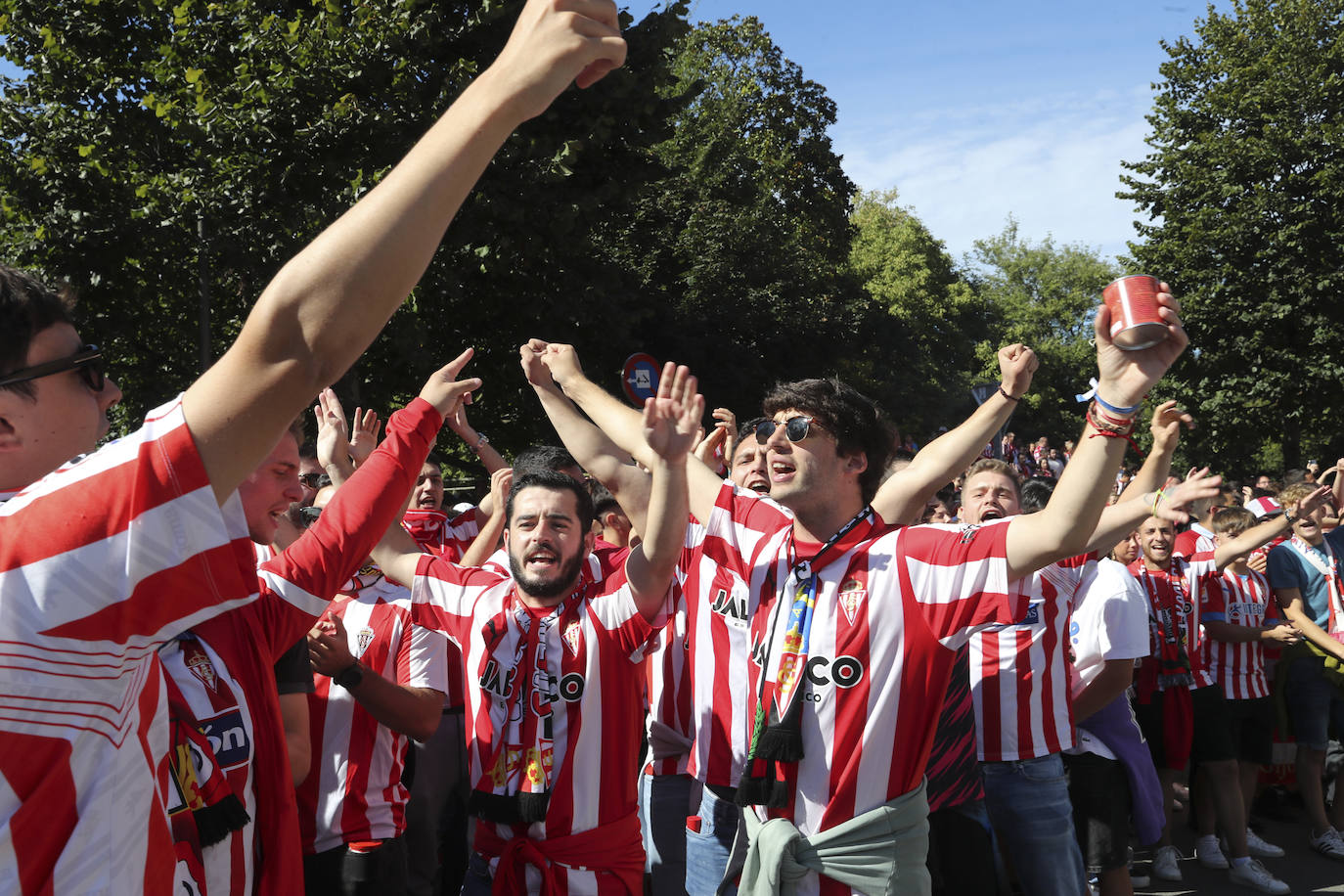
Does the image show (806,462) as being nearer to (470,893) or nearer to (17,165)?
(470,893)

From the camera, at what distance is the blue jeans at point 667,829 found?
16.0 ft

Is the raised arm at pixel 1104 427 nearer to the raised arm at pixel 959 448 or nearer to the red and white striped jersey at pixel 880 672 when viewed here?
the red and white striped jersey at pixel 880 672

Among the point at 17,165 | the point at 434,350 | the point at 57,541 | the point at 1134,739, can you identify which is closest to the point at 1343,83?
the point at 434,350

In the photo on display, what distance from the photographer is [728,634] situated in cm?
370

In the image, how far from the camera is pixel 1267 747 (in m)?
7.63

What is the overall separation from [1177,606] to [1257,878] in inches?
65.9

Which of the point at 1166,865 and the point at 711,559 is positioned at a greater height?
the point at 711,559

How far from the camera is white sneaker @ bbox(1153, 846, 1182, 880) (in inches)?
266

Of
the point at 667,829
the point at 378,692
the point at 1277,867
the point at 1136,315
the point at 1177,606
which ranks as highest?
the point at 1136,315

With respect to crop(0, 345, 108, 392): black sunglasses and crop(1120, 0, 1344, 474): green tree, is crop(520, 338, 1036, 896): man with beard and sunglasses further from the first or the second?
crop(1120, 0, 1344, 474): green tree

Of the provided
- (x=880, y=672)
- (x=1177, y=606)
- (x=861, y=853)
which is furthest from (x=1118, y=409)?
(x=1177, y=606)

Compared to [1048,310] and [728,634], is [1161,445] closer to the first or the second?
[728,634]

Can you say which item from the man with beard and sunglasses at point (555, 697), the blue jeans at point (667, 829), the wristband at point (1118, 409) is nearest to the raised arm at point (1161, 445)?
the wristband at point (1118, 409)

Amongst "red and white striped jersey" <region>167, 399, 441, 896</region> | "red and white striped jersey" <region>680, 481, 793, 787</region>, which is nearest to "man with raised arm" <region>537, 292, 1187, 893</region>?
"red and white striped jersey" <region>680, 481, 793, 787</region>
